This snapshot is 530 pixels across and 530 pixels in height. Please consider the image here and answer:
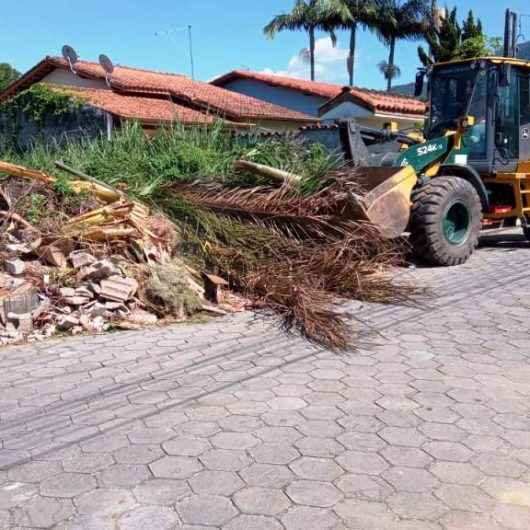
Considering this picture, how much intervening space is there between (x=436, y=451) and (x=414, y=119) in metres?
19.5

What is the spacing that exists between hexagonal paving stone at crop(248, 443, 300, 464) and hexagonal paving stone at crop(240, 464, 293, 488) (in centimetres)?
7

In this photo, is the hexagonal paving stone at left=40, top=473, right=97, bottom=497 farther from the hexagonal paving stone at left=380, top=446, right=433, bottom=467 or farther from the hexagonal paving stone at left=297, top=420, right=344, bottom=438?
the hexagonal paving stone at left=380, top=446, right=433, bottom=467

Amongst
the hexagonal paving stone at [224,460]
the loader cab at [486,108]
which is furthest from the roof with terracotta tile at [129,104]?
the hexagonal paving stone at [224,460]

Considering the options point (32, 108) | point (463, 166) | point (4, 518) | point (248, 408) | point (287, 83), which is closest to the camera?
point (4, 518)

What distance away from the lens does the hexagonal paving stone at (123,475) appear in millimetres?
3207

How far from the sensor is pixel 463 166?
9.38m

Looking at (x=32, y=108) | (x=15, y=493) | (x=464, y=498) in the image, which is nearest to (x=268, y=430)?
(x=464, y=498)

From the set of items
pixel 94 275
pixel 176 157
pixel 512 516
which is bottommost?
pixel 512 516

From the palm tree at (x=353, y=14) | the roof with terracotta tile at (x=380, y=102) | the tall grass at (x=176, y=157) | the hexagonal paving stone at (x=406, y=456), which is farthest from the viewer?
the palm tree at (x=353, y=14)

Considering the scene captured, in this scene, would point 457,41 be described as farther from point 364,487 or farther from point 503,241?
point 364,487

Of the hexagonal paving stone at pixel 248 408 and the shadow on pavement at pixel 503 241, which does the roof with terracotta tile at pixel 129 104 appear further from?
the hexagonal paving stone at pixel 248 408

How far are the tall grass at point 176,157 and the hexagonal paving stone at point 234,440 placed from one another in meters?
4.44

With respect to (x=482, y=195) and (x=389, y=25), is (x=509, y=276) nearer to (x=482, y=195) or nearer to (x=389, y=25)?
(x=482, y=195)

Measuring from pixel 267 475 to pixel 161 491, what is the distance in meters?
0.55
